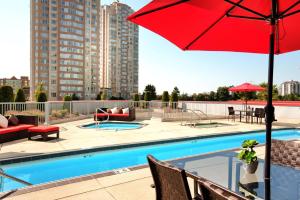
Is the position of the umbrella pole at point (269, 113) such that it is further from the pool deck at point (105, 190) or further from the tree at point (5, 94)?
the tree at point (5, 94)

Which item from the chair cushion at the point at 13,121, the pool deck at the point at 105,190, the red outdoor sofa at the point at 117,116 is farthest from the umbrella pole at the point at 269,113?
the red outdoor sofa at the point at 117,116

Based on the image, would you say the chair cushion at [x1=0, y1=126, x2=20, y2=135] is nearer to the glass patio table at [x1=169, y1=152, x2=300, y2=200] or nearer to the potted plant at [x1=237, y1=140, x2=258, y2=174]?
the glass patio table at [x1=169, y1=152, x2=300, y2=200]

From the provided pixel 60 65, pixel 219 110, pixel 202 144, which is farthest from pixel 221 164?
pixel 60 65

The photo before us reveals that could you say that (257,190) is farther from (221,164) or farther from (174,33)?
(174,33)

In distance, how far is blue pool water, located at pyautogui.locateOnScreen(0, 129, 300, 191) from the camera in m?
5.29

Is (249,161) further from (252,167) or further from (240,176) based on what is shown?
(240,176)

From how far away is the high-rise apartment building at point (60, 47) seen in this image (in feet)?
239

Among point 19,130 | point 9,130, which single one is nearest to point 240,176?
point 9,130

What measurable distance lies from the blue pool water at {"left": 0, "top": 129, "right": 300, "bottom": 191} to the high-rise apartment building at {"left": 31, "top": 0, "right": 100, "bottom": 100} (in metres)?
70.6

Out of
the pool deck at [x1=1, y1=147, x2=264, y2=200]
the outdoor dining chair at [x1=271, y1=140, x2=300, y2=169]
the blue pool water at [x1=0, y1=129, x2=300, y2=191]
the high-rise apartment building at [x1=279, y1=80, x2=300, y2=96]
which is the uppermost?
the high-rise apartment building at [x1=279, y1=80, x2=300, y2=96]

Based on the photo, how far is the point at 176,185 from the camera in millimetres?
1793

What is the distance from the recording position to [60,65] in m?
74.2

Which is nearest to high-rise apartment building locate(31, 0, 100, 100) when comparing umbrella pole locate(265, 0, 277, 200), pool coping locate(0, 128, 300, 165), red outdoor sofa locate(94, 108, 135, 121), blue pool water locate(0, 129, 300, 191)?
red outdoor sofa locate(94, 108, 135, 121)

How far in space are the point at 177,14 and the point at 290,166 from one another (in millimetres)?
2434
